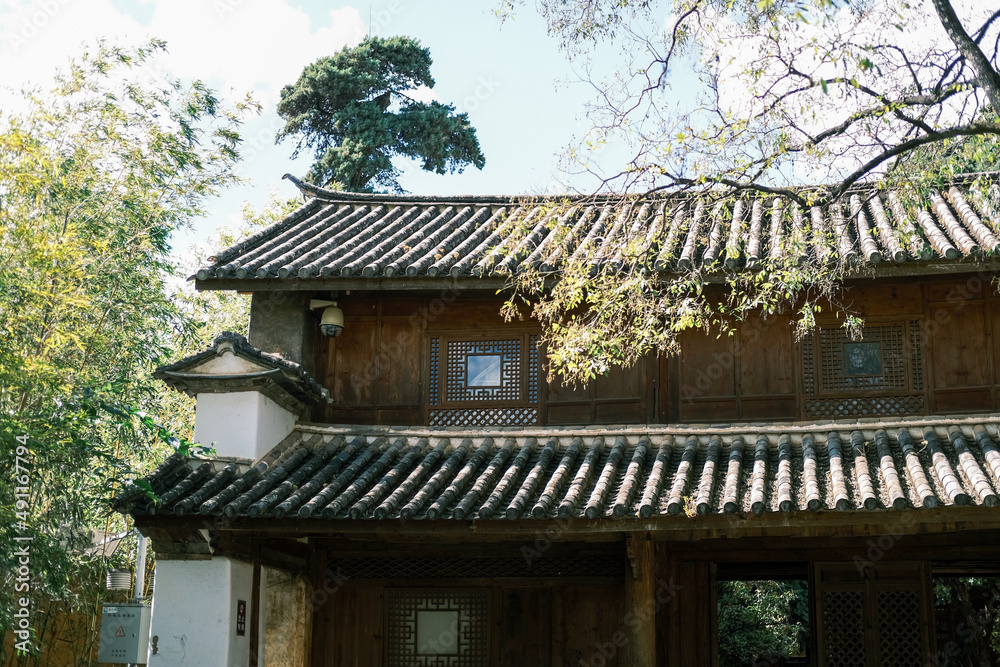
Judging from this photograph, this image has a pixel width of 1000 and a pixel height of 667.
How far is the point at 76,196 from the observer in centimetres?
1114

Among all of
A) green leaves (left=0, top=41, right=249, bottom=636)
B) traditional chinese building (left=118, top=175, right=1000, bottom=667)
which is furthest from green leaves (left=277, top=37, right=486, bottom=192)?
traditional chinese building (left=118, top=175, right=1000, bottom=667)

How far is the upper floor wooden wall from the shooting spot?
33.0ft

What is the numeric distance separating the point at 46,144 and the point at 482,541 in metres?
6.32

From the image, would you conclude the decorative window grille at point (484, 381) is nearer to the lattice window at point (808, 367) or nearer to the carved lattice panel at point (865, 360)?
the lattice window at point (808, 367)

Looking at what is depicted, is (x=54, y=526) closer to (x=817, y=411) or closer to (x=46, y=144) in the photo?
(x=46, y=144)

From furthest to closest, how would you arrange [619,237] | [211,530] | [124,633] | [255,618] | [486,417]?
[486,417] < [619,237] < [255,618] < [124,633] < [211,530]

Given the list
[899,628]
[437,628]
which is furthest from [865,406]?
[437,628]

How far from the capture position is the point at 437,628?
10.4m

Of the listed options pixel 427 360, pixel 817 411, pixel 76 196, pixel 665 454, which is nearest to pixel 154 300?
pixel 76 196

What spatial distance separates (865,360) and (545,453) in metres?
3.26

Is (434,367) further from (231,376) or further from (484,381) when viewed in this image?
(231,376)

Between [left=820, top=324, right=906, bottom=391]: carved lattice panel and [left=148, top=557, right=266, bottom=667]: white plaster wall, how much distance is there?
5.88 m

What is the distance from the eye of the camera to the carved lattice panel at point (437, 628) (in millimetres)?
10258

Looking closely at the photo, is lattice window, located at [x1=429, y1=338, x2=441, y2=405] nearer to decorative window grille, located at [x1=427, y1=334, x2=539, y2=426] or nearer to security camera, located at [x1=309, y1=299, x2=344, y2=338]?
decorative window grille, located at [x1=427, y1=334, x2=539, y2=426]
